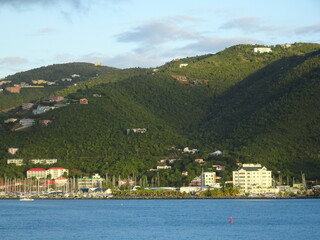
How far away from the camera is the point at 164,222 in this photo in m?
90.6

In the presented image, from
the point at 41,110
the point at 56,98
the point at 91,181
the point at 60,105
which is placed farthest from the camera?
the point at 56,98

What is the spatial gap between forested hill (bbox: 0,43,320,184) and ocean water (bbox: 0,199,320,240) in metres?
33.7

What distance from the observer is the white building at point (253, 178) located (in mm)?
143613

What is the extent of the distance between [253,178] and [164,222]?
54.8 metres

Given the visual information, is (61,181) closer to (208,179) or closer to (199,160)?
(199,160)

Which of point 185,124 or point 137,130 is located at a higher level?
point 185,124

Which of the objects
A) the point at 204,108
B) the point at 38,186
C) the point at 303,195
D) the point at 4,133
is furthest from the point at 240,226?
the point at 204,108

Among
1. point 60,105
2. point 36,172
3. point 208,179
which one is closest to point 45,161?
point 36,172

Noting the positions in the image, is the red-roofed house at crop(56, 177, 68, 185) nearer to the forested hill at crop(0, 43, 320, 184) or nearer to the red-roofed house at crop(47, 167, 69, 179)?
the red-roofed house at crop(47, 167, 69, 179)

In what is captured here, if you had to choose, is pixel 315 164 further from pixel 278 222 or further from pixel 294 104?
pixel 278 222

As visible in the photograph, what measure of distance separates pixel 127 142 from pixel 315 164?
118 ft

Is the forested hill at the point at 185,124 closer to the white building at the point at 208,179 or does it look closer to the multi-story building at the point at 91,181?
the multi-story building at the point at 91,181

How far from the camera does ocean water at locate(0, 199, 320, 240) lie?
77438 mm

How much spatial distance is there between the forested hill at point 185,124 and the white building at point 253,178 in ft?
13.7
